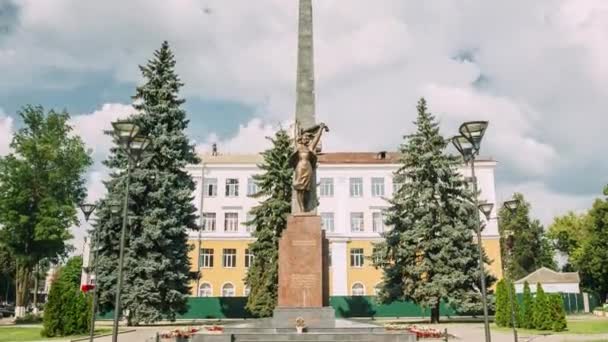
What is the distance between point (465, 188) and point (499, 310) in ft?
22.5

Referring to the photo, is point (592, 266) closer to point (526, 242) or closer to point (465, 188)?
point (526, 242)

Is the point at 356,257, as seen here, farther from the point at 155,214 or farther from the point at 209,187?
the point at 155,214

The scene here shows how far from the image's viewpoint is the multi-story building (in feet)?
133

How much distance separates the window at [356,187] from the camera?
139 feet

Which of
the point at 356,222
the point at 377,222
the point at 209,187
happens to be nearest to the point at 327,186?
the point at 356,222

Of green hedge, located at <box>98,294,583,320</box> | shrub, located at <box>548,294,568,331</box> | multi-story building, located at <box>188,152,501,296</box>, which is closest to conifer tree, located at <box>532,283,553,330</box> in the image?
shrub, located at <box>548,294,568,331</box>

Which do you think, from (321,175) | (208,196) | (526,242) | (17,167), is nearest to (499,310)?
(321,175)

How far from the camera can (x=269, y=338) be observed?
12352mm

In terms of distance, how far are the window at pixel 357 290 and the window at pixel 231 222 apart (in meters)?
10.1

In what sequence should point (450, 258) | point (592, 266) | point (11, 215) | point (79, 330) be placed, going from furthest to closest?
1. point (592, 266)
2. point (11, 215)
3. point (450, 258)
4. point (79, 330)

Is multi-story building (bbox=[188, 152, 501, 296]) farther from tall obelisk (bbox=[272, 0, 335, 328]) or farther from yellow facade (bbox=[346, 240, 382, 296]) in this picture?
tall obelisk (bbox=[272, 0, 335, 328])

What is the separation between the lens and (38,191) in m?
32.9

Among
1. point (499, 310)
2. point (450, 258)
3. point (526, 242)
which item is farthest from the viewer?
point (526, 242)

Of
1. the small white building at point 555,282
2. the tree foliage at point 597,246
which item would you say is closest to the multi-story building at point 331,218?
the small white building at point 555,282
